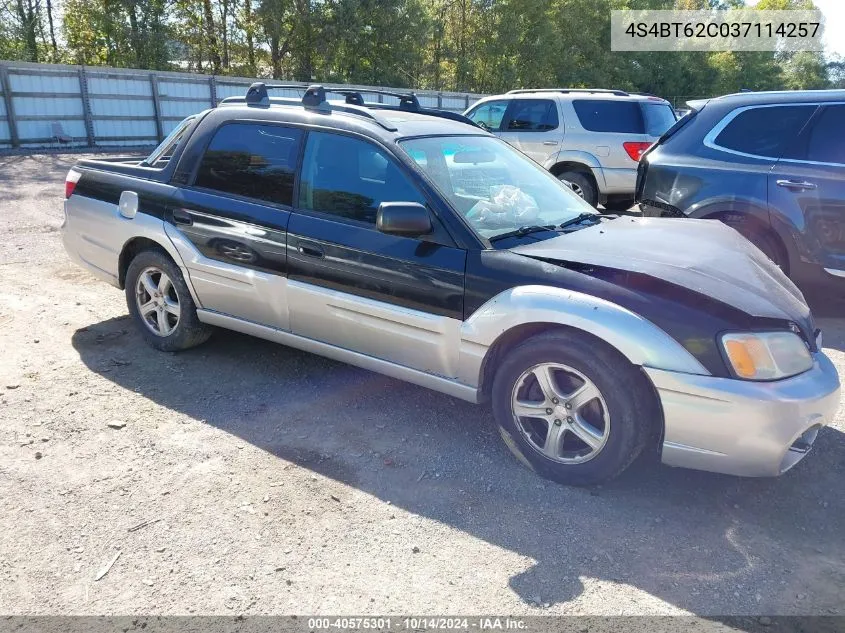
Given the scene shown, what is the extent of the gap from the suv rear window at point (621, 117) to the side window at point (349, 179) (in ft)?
22.1

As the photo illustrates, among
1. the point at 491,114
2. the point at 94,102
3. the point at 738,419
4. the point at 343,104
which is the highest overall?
the point at 94,102

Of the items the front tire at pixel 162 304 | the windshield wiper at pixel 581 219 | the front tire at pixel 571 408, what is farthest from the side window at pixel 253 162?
the front tire at pixel 571 408

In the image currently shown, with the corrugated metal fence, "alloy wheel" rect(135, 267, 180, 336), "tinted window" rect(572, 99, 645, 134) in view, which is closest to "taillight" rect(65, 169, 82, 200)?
"alloy wheel" rect(135, 267, 180, 336)

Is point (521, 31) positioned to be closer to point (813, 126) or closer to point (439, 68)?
point (439, 68)

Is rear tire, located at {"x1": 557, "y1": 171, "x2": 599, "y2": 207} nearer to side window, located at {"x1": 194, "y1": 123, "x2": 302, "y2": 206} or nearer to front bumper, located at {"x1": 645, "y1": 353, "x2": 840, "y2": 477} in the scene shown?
side window, located at {"x1": 194, "y1": 123, "x2": 302, "y2": 206}

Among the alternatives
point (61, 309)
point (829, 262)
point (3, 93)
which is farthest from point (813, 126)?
point (3, 93)

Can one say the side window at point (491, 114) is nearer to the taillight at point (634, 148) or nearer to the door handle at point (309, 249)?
the taillight at point (634, 148)

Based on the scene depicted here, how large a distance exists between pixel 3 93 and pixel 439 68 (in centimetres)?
2565

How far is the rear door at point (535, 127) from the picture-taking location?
9.88 meters

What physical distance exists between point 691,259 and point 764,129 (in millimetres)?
3314

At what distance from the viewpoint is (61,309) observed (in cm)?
560

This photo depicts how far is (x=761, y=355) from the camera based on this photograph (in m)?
2.84

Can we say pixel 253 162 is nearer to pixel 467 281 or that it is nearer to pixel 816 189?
pixel 467 281

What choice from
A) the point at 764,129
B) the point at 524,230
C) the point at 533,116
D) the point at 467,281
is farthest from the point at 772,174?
the point at 533,116
